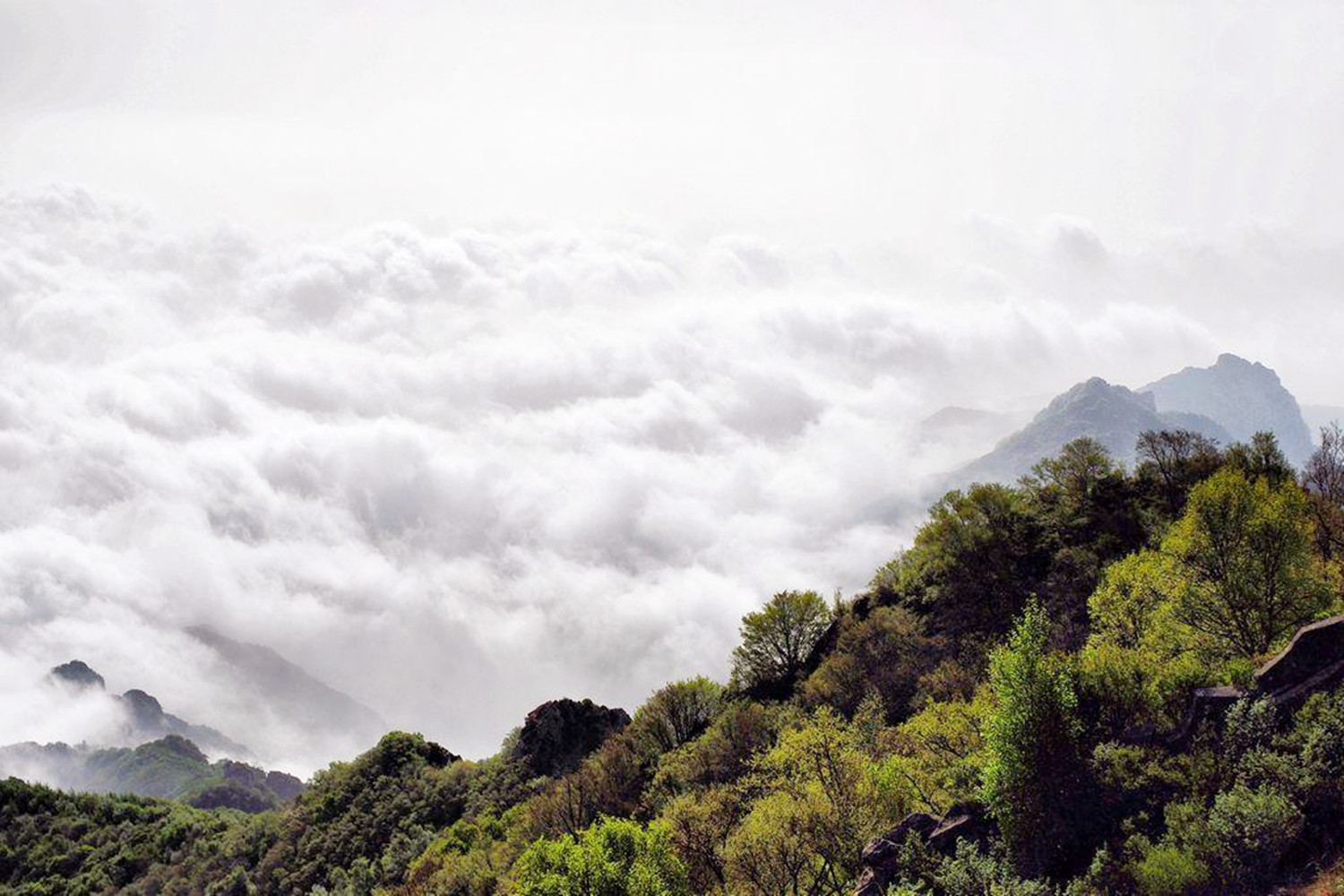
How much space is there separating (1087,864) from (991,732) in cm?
779

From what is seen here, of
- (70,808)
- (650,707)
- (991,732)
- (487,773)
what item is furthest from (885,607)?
(70,808)

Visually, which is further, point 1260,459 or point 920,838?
point 1260,459

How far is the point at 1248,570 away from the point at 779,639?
72035 millimetres

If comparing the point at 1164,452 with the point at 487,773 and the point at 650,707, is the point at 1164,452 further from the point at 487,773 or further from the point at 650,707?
the point at 487,773

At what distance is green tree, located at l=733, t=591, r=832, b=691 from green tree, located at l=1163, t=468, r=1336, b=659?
6537cm

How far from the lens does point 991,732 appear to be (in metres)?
44.9

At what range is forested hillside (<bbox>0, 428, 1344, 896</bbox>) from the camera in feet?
125

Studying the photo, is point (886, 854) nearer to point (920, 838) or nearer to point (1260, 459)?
point (920, 838)

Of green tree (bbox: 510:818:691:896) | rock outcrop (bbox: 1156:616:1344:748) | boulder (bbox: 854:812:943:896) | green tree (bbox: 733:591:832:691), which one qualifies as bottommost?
boulder (bbox: 854:812:943:896)

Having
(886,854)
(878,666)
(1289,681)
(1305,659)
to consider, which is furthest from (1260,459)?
(886,854)

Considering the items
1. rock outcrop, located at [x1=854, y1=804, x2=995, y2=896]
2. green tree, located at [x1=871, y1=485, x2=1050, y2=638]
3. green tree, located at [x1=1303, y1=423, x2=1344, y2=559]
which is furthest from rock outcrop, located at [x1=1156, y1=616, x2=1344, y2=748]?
green tree, located at [x1=871, y1=485, x2=1050, y2=638]

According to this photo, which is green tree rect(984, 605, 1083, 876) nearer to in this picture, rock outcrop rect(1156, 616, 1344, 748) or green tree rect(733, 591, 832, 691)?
rock outcrop rect(1156, 616, 1344, 748)

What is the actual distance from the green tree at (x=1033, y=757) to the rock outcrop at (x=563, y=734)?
9648cm

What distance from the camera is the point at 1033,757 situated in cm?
4303
